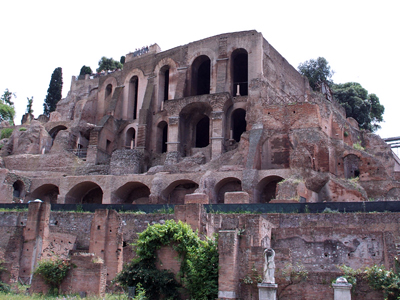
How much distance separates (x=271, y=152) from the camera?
32.2 meters

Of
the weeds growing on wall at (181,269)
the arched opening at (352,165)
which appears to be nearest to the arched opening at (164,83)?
the arched opening at (352,165)

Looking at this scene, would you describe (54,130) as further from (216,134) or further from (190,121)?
(216,134)

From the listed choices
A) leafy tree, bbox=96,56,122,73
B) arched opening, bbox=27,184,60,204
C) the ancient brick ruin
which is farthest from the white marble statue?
leafy tree, bbox=96,56,122,73

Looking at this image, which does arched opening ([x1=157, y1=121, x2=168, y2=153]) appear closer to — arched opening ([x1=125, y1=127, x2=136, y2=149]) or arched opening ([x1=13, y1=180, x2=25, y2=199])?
arched opening ([x1=125, y1=127, x2=136, y2=149])

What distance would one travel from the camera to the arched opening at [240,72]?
4072cm

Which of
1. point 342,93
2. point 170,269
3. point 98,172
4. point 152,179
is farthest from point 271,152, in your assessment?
point 342,93

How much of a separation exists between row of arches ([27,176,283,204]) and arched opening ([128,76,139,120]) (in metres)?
11.5

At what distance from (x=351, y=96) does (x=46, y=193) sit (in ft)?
106

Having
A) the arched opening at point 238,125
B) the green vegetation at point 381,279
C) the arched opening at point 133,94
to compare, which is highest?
the arched opening at point 133,94

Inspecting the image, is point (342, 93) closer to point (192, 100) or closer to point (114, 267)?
point (192, 100)

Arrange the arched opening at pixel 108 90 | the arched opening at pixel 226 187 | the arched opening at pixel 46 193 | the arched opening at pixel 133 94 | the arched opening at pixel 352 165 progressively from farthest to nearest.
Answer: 1. the arched opening at pixel 108 90
2. the arched opening at pixel 133 94
3. the arched opening at pixel 352 165
4. the arched opening at pixel 46 193
5. the arched opening at pixel 226 187

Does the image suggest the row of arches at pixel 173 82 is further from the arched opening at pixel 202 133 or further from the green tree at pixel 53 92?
the green tree at pixel 53 92

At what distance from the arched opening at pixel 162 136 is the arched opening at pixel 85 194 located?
6.93 metres

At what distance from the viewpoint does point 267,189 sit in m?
31.5
